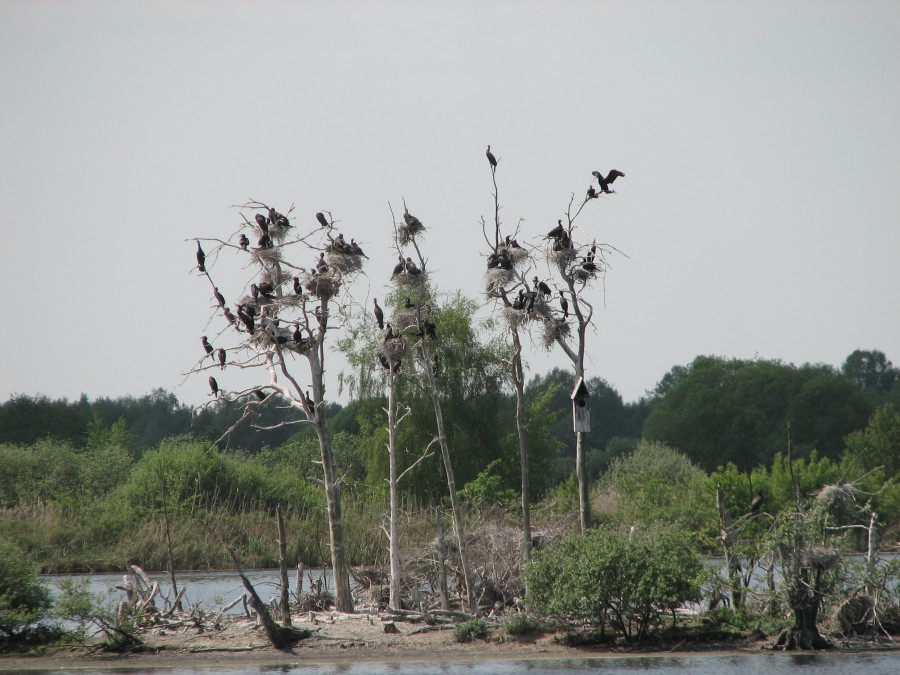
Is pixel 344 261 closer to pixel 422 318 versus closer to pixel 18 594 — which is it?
pixel 422 318

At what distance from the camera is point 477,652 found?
20.2 m

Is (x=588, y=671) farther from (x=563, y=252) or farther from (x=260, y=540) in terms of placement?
(x=260, y=540)


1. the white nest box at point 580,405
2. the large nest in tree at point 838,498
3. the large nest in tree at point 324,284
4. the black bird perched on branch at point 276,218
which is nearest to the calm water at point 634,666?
the large nest in tree at point 838,498

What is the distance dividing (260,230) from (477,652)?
29.9 ft

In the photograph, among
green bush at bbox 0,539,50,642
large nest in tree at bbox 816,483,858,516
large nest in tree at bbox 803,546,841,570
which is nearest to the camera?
large nest in tree at bbox 803,546,841,570

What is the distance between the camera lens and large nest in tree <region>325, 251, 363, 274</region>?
21.7 m

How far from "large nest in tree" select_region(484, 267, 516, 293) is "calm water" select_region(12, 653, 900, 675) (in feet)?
22.4

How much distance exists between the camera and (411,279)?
2141cm

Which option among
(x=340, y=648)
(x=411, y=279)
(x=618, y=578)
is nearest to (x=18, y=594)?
(x=340, y=648)

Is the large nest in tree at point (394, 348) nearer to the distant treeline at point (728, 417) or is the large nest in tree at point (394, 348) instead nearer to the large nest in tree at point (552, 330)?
the large nest in tree at point (552, 330)

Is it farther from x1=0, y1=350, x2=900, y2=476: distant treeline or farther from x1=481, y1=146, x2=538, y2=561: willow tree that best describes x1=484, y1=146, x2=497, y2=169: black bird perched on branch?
x1=0, y1=350, x2=900, y2=476: distant treeline

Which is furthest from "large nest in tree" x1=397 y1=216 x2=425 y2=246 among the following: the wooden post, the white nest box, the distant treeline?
the distant treeline

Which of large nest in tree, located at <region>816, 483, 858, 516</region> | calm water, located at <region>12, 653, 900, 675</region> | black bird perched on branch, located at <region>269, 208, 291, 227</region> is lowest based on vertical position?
calm water, located at <region>12, 653, 900, 675</region>

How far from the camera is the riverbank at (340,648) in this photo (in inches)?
789
